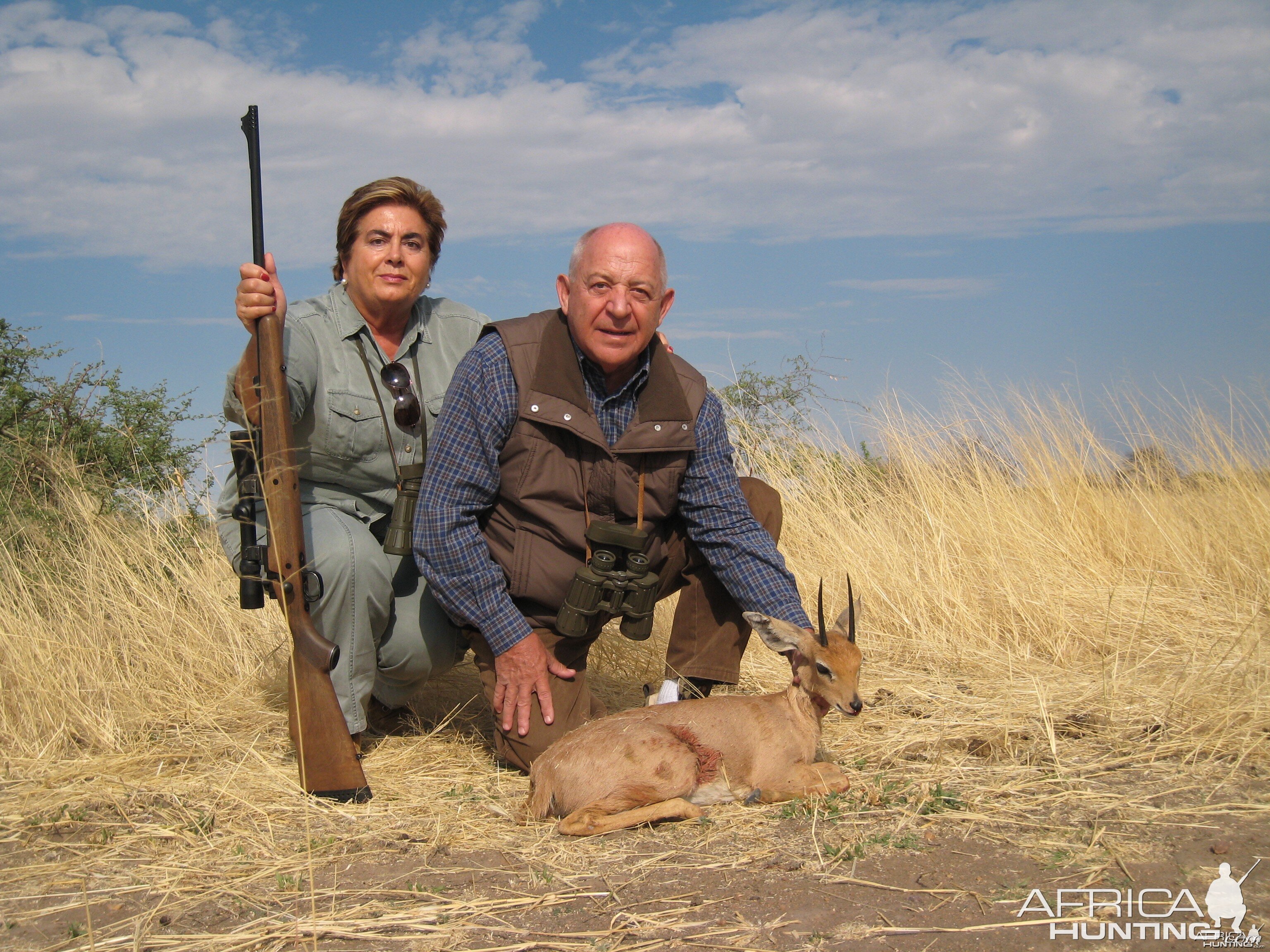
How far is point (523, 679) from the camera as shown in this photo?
4168mm

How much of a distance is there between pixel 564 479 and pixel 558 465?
71 mm

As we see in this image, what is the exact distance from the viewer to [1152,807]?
370 cm

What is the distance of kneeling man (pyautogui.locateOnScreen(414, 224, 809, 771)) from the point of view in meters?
4.24

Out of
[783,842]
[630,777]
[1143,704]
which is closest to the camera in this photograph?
[783,842]

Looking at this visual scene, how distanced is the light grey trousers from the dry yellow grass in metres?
0.42

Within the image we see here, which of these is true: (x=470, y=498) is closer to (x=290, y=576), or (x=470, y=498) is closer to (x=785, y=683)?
(x=290, y=576)

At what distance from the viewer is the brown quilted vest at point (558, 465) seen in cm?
438

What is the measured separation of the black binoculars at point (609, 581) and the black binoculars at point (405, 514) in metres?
0.78

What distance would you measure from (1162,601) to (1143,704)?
77.1 inches

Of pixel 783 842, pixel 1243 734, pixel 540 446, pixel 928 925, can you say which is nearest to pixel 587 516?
pixel 540 446

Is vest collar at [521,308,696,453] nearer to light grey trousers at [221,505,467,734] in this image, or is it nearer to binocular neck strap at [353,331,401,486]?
binocular neck strap at [353,331,401,486]

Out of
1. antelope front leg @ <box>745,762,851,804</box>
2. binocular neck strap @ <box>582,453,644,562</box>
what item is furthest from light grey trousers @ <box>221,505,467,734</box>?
antelope front leg @ <box>745,762,851,804</box>

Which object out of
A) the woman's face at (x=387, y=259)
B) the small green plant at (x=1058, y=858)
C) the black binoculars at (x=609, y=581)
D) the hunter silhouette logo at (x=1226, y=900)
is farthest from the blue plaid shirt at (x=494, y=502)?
the hunter silhouette logo at (x=1226, y=900)

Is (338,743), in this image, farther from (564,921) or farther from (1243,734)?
(1243,734)
